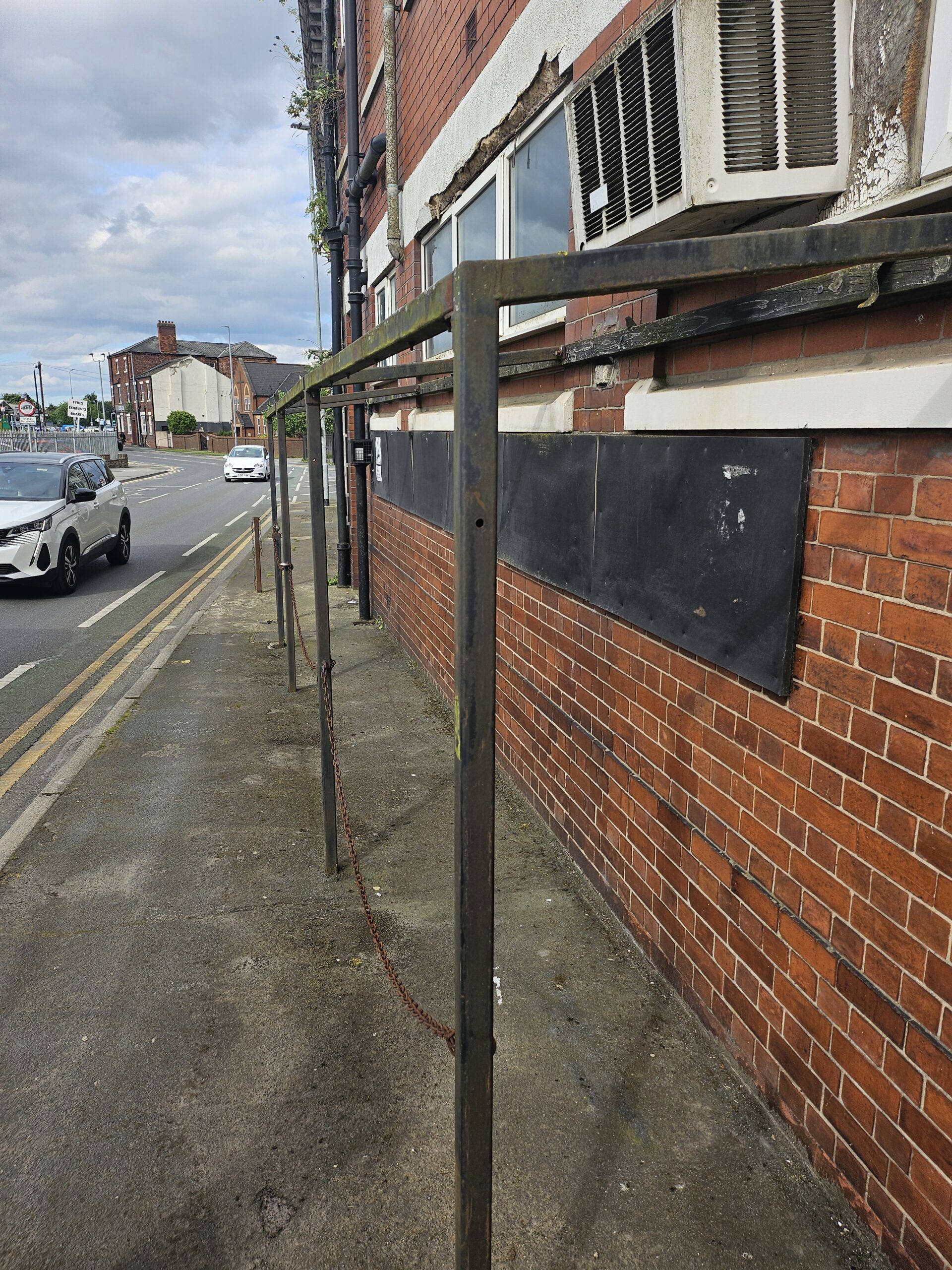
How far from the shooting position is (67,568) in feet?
39.9

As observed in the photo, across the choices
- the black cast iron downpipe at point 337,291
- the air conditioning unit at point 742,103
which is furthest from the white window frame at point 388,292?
the air conditioning unit at point 742,103

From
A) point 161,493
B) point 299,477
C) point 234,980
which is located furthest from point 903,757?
point 299,477

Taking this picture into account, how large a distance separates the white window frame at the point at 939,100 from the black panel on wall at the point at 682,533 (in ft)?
2.30

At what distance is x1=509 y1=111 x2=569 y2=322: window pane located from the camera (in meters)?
4.38

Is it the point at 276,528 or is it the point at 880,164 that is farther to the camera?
the point at 276,528

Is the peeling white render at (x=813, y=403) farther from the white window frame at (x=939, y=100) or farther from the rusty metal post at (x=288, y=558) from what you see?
the rusty metal post at (x=288, y=558)

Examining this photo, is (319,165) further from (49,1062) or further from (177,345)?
(177,345)

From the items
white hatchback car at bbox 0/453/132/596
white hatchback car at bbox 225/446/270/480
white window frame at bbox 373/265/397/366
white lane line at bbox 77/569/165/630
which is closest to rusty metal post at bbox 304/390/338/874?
white window frame at bbox 373/265/397/366

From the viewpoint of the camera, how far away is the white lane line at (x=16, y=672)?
783 cm

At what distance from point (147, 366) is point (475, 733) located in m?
110

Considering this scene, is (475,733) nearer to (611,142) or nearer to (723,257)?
(723,257)

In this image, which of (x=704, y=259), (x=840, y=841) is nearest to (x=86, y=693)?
(x=840, y=841)

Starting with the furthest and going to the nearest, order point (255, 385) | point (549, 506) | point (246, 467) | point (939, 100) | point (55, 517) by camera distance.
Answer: point (255, 385)
point (246, 467)
point (55, 517)
point (549, 506)
point (939, 100)

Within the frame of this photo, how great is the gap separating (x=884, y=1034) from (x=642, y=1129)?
36.6 inches
